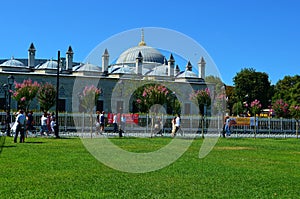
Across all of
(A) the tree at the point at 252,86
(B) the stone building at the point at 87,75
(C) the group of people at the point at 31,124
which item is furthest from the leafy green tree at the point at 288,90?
(C) the group of people at the point at 31,124

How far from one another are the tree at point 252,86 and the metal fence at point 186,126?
29114mm

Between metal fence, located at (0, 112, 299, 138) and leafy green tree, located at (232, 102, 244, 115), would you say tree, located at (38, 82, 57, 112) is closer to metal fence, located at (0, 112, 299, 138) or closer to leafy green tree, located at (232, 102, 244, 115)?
metal fence, located at (0, 112, 299, 138)

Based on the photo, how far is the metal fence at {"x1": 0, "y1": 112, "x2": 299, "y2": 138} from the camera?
98.4ft

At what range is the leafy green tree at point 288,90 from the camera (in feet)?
174

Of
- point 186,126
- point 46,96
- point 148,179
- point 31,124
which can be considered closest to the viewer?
point 148,179

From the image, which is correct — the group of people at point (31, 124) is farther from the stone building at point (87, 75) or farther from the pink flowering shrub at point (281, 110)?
the pink flowering shrub at point (281, 110)

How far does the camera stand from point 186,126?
34250 millimetres

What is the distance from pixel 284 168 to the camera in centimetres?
1077

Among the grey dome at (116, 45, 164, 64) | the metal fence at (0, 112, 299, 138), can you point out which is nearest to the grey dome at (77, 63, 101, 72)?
the grey dome at (116, 45, 164, 64)

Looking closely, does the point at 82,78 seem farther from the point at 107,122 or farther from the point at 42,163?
the point at 42,163

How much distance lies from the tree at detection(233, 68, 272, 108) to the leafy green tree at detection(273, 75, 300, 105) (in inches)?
90.7

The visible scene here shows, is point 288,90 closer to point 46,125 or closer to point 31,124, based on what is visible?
point 46,125

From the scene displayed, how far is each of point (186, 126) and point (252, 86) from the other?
33527 millimetres

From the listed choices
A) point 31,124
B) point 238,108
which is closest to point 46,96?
point 31,124
